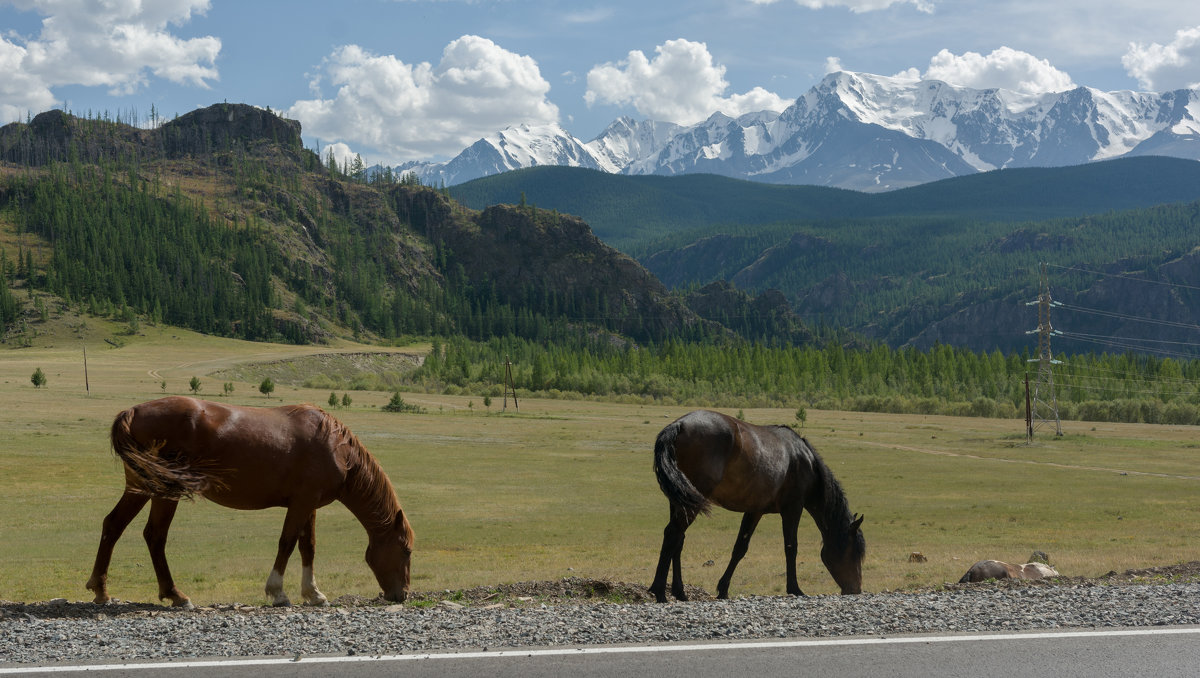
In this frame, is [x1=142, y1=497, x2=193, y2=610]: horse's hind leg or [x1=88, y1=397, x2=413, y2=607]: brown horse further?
[x1=142, y1=497, x2=193, y2=610]: horse's hind leg

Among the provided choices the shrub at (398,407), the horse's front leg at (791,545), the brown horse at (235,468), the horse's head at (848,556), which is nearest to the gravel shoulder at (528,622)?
the brown horse at (235,468)

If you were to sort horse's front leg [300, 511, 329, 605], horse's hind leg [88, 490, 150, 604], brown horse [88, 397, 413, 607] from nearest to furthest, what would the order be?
brown horse [88, 397, 413, 607] < horse's hind leg [88, 490, 150, 604] < horse's front leg [300, 511, 329, 605]

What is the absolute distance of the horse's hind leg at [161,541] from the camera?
40.4 feet

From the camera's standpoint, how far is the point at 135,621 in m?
10.5

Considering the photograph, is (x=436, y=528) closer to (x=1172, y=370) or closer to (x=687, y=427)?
(x=687, y=427)

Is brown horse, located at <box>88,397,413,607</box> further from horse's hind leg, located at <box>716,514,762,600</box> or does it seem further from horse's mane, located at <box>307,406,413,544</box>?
horse's hind leg, located at <box>716,514,762,600</box>

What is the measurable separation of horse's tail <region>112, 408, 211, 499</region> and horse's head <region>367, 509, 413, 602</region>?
2609mm

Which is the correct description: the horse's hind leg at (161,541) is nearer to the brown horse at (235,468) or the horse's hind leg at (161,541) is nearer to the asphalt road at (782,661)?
the brown horse at (235,468)

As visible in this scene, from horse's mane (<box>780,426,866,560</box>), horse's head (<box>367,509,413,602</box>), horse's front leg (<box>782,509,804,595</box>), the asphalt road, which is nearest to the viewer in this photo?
the asphalt road

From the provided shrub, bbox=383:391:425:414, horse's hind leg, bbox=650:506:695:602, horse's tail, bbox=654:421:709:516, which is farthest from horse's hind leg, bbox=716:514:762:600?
shrub, bbox=383:391:425:414

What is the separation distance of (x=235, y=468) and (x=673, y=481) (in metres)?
6.13

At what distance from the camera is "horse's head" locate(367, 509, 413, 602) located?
44.0ft

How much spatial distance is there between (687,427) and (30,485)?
34.0 m

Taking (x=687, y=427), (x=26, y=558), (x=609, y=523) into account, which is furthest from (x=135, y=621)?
(x=609, y=523)
